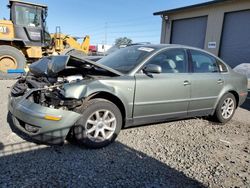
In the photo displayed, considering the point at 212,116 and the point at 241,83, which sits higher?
the point at 241,83

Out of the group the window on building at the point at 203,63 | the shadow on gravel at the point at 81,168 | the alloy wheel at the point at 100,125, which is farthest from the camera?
the window on building at the point at 203,63

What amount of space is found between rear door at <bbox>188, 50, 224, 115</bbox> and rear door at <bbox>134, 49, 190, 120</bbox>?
0.19 m

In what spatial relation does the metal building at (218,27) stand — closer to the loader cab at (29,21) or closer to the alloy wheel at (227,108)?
the alloy wheel at (227,108)

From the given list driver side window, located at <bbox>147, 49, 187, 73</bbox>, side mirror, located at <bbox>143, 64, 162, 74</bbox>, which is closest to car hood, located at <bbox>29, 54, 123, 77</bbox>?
side mirror, located at <bbox>143, 64, 162, 74</bbox>

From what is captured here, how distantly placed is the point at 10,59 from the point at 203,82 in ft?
26.3

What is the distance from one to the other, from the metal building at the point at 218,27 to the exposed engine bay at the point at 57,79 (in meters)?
10.9

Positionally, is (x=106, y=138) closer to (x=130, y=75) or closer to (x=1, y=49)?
(x=130, y=75)

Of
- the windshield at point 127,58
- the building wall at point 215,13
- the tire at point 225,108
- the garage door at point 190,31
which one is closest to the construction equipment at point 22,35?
A: the windshield at point 127,58

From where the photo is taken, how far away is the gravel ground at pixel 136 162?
8.59 feet

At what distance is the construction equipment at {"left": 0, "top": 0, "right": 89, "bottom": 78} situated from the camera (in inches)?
370

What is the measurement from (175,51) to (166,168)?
7.35 ft

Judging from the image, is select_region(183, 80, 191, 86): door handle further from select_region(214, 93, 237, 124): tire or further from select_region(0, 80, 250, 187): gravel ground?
select_region(214, 93, 237, 124): tire

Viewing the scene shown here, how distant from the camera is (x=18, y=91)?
12.1 ft

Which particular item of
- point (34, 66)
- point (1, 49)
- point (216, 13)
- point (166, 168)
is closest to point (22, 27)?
point (1, 49)
